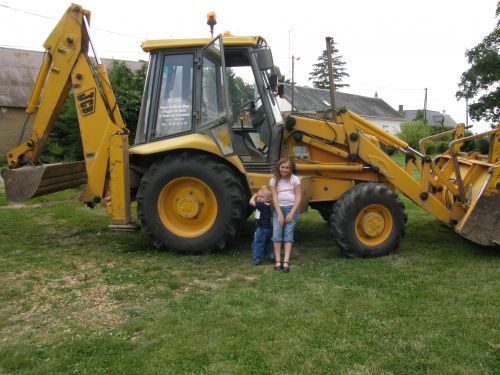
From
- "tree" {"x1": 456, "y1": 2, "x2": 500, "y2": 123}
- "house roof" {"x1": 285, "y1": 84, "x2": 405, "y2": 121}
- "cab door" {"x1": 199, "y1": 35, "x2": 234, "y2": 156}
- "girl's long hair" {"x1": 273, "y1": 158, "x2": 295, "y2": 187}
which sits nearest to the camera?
"girl's long hair" {"x1": 273, "y1": 158, "x2": 295, "y2": 187}

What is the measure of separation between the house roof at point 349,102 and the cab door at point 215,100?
31.3 meters

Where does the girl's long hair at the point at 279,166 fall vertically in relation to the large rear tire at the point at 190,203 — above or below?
above

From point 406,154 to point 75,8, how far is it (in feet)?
15.7

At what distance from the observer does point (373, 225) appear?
6070 millimetres

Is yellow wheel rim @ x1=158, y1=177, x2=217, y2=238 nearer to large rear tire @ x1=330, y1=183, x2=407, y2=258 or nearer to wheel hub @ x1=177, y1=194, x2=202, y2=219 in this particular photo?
wheel hub @ x1=177, y1=194, x2=202, y2=219

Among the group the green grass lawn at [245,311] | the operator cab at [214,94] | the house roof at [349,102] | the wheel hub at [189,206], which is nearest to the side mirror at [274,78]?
the operator cab at [214,94]

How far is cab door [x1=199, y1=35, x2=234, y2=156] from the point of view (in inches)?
245

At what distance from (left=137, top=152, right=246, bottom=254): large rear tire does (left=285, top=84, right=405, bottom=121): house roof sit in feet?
104

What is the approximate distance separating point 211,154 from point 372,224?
219 centimetres

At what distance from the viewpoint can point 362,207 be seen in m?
6.01

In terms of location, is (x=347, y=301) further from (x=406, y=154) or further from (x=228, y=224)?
(x=406, y=154)

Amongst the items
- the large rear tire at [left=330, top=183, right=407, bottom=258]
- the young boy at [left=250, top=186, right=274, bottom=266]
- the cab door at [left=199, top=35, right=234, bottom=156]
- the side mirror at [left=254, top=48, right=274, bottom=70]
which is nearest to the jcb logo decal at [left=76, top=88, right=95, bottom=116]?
the cab door at [left=199, top=35, right=234, bottom=156]

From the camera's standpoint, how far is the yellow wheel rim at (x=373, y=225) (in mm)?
6059

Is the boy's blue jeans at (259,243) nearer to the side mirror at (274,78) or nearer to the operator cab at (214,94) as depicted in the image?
the operator cab at (214,94)
